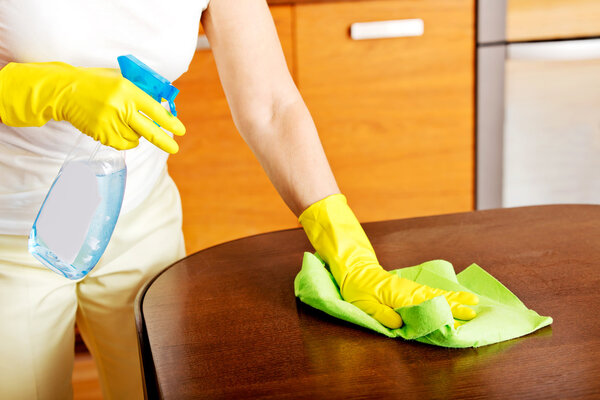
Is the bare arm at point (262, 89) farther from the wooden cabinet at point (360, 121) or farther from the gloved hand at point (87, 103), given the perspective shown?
the wooden cabinet at point (360, 121)

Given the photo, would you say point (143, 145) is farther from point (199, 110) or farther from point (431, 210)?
point (431, 210)

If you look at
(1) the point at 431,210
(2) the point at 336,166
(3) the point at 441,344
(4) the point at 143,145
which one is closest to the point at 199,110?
(2) the point at 336,166

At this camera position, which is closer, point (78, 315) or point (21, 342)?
point (21, 342)

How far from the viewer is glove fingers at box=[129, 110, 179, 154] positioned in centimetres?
71

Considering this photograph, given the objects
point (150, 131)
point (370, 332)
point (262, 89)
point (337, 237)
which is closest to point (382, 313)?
point (370, 332)

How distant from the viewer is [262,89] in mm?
991

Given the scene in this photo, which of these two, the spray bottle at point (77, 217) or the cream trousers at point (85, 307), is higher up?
the spray bottle at point (77, 217)

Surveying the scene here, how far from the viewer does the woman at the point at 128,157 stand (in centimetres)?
74

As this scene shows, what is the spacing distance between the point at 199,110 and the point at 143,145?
3.28ft

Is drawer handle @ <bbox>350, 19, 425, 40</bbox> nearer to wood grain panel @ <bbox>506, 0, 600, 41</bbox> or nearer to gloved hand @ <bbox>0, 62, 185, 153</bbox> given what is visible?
wood grain panel @ <bbox>506, 0, 600, 41</bbox>

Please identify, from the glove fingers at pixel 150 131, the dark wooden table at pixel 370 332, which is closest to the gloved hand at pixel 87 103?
the glove fingers at pixel 150 131

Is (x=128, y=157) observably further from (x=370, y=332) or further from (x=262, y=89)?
(x=370, y=332)

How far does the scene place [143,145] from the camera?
3.29ft

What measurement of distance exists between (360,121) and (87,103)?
135 centimetres
